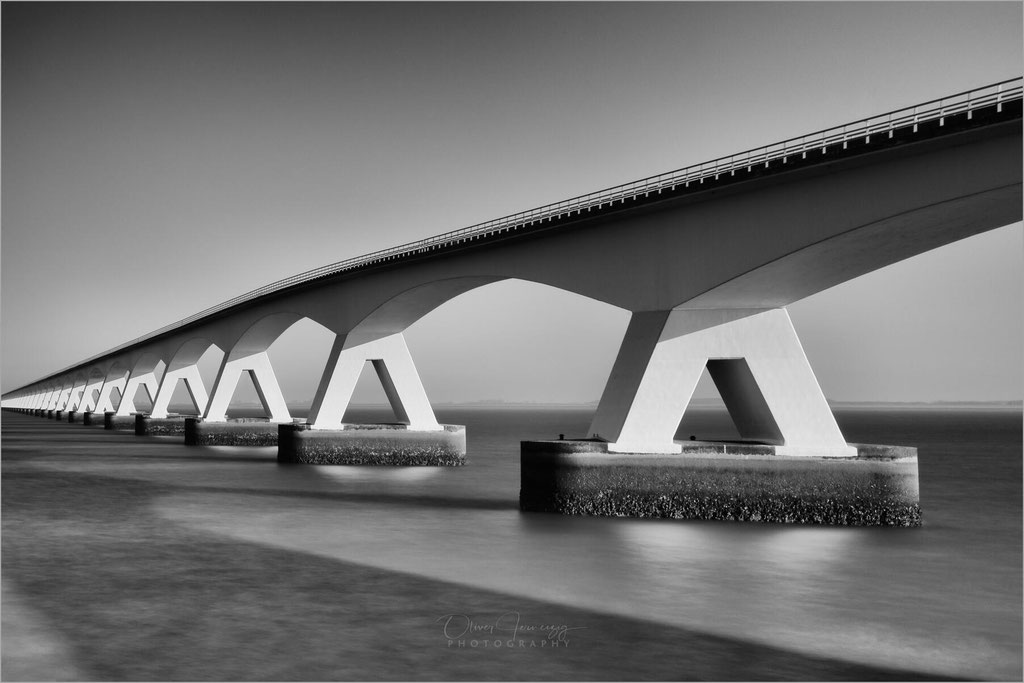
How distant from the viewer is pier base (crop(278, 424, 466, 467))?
38562mm

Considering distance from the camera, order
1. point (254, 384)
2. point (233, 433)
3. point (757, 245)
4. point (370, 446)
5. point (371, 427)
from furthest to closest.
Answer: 1. point (254, 384)
2. point (233, 433)
3. point (371, 427)
4. point (370, 446)
5. point (757, 245)

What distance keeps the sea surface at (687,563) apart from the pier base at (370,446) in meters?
→ 7.45

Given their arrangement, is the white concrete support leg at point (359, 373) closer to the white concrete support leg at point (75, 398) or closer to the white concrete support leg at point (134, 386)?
the white concrete support leg at point (134, 386)

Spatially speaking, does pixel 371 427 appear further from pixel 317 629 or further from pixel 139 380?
pixel 139 380

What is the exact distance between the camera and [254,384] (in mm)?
53188

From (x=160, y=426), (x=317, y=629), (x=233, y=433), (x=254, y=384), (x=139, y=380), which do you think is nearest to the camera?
(x=317, y=629)

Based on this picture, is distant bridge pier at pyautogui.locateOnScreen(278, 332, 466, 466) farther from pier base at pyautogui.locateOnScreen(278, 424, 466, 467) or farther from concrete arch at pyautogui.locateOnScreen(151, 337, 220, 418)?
concrete arch at pyautogui.locateOnScreen(151, 337, 220, 418)

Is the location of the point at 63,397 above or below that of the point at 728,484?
above

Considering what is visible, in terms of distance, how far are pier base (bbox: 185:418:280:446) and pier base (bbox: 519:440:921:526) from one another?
32938 millimetres

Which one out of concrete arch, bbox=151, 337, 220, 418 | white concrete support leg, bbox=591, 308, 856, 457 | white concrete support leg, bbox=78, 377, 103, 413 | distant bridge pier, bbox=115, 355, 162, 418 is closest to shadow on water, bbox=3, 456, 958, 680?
white concrete support leg, bbox=591, 308, 856, 457

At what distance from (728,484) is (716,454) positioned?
722 mm

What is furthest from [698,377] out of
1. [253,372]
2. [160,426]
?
[160,426]

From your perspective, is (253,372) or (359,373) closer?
(359,373)

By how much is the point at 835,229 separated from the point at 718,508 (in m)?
6.56
